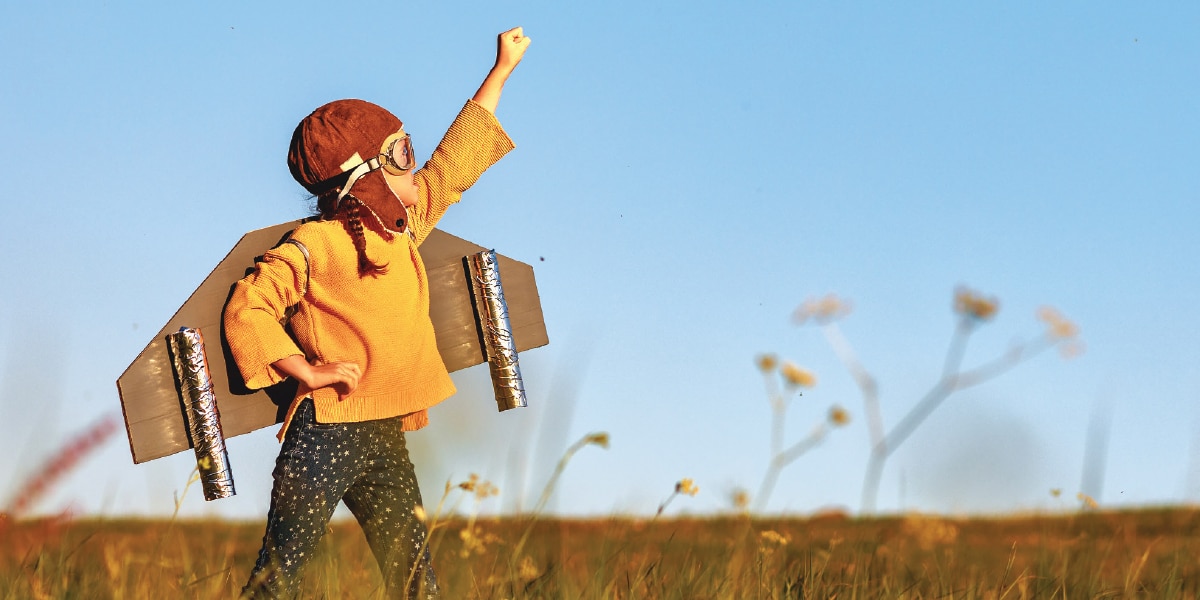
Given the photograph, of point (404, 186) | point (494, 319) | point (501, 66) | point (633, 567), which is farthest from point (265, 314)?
point (633, 567)

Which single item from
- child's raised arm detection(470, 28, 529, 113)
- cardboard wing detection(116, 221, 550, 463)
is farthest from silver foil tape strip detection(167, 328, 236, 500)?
child's raised arm detection(470, 28, 529, 113)

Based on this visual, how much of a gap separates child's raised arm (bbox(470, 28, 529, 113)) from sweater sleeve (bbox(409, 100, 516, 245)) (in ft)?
0.12

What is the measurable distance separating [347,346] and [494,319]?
0.61 metres

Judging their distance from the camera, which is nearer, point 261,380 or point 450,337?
point 261,380

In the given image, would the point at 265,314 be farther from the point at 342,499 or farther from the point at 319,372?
the point at 342,499

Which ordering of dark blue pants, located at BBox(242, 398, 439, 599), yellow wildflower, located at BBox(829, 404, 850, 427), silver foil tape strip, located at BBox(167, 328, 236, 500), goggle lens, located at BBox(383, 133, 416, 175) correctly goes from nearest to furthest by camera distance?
1. yellow wildflower, located at BBox(829, 404, 850, 427)
2. dark blue pants, located at BBox(242, 398, 439, 599)
3. silver foil tape strip, located at BBox(167, 328, 236, 500)
4. goggle lens, located at BBox(383, 133, 416, 175)

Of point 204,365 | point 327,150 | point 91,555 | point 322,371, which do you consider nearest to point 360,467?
point 322,371

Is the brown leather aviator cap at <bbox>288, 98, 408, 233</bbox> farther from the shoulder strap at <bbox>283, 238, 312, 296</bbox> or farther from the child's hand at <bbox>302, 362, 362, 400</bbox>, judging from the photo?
the child's hand at <bbox>302, 362, 362, 400</bbox>

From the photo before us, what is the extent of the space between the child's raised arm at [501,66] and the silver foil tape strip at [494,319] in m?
0.57

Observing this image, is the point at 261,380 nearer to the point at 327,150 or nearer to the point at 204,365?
the point at 204,365

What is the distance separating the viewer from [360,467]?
11.4 feet

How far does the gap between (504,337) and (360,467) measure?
2.41 feet

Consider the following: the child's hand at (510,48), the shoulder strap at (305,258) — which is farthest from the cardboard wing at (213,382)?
the child's hand at (510,48)

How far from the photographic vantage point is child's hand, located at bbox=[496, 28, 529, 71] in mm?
3855
